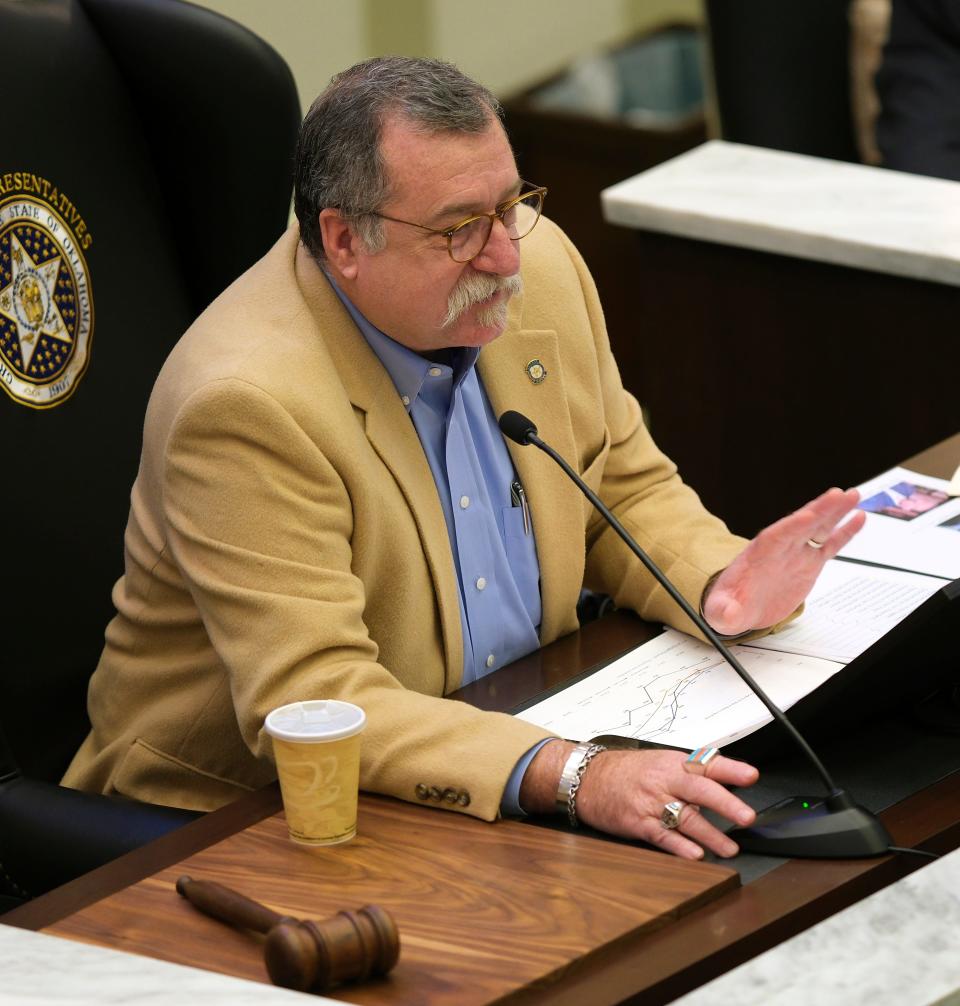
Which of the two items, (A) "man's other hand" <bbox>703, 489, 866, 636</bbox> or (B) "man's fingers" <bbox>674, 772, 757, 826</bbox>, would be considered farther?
(A) "man's other hand" <bbox>703, 489, 866, 636</bbox>

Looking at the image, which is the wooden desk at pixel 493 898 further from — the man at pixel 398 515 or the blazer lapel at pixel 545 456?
the blazer lapel at pixel 545 456

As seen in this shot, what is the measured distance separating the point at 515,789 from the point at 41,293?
0.79 meters

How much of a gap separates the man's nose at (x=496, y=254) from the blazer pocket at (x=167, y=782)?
1.86ft

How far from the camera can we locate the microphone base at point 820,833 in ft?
4.55

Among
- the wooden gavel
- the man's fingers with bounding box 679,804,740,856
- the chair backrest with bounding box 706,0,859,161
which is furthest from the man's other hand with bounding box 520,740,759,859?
the chair backrest with bounding box 706,0,859,161

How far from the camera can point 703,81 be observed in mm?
4953

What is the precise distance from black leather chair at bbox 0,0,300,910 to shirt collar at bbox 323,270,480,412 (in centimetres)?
34

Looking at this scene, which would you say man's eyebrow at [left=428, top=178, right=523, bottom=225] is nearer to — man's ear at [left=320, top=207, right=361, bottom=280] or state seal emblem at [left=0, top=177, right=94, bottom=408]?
man's ear at [left=320, top=207, right=361, bottom=280]

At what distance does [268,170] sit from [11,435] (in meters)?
0.43

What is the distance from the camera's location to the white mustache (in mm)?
1722

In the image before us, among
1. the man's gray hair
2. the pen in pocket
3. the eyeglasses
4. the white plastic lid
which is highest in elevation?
the man's gray hair

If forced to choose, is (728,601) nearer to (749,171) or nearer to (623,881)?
(623,881)

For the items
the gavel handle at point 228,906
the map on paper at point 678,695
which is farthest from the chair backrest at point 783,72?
the gavel handle at point 228,906

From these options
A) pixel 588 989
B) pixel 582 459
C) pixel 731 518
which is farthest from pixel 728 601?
pixel 731 518
